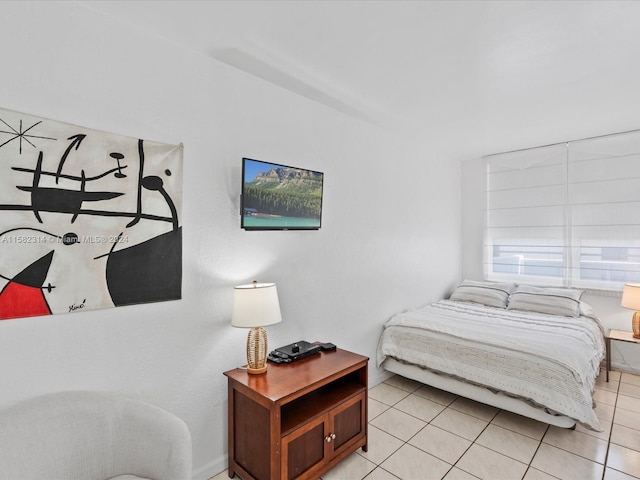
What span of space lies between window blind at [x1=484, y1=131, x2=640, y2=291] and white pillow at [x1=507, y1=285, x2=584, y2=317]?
36 centimetres

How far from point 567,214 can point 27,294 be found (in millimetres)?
4865

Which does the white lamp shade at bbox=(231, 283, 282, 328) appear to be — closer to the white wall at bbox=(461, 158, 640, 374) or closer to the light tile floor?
the light tile floor

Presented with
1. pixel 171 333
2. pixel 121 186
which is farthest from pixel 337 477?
pixel 121 186

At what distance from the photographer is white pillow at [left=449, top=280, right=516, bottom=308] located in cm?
396

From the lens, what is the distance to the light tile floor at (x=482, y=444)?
209cm

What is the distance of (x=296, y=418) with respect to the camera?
1.94 meters

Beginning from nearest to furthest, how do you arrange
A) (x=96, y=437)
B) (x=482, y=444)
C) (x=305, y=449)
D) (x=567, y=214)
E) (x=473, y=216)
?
(x=96, y=437), (x=305, y=449), (x=482, y=444), (x=567, y=214), (x=473, y=216)

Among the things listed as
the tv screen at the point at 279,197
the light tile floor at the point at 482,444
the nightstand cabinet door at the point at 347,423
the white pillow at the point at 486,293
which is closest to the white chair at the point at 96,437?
the light tile floor at the point at 482,444

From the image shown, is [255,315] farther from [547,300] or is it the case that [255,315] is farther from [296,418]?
[547,300]

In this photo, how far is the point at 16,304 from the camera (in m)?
1.44

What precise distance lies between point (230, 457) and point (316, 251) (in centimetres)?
149

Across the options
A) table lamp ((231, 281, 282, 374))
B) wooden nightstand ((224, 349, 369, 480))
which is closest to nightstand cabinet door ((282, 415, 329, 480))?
wooden nightstand ((224, 349, 369, 480))

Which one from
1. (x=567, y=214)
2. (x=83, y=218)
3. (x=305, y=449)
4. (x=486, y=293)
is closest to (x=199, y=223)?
(x=83, y=218)

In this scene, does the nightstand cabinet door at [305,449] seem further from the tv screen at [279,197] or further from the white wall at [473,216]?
the white wall at [473,216]
